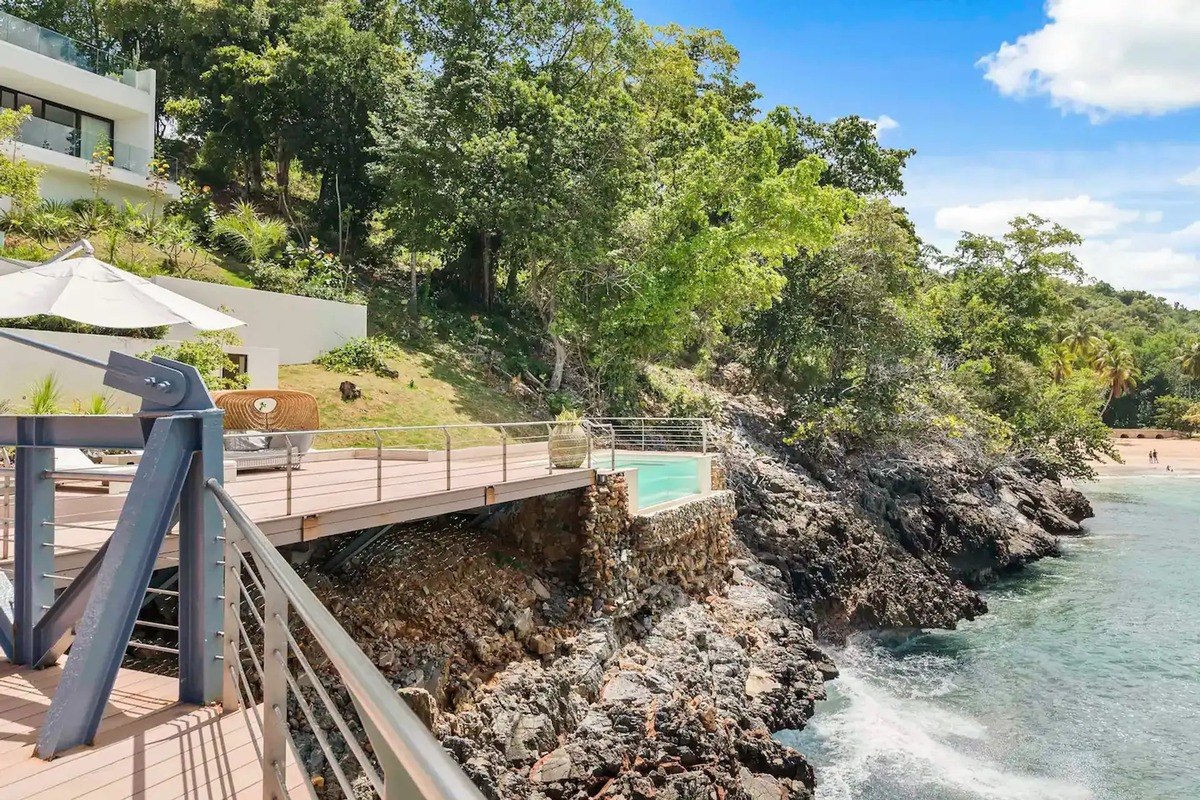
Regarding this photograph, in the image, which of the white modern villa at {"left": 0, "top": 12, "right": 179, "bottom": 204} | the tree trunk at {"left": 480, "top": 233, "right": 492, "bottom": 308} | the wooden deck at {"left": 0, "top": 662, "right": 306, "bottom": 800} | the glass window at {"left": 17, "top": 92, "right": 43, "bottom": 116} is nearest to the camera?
the wooden deck at {"left": 0, "top": 662, "right": 306, "bottom": 800}

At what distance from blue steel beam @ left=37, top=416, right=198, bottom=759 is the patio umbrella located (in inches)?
148

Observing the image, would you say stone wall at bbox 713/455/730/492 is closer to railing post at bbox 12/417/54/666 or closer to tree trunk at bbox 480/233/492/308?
tree trunk at bbox 480/233/492/308

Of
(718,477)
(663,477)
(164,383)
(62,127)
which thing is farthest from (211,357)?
(164,383)

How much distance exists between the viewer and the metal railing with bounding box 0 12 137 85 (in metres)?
22.0

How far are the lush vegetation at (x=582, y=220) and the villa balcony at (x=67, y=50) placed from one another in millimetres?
2276

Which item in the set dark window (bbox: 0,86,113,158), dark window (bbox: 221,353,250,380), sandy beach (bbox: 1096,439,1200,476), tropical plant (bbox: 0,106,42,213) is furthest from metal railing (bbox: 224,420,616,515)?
sandy beach (bbox: 1096,439,1200,476)

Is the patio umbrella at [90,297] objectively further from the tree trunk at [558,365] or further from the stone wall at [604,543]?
the tree trunk at [558,365]

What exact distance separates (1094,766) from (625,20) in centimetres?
2423

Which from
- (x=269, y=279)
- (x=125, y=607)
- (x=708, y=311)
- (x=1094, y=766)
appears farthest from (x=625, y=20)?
(x=125, y=607)

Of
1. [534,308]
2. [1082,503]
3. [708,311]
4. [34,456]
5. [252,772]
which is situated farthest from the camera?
[1082,503]

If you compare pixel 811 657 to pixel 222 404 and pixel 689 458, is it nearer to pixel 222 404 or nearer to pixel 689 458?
pixel 689 458

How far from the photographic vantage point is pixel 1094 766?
12445mm

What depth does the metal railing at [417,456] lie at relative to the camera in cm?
967

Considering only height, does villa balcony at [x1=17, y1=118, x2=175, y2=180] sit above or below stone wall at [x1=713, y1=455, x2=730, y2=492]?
above
